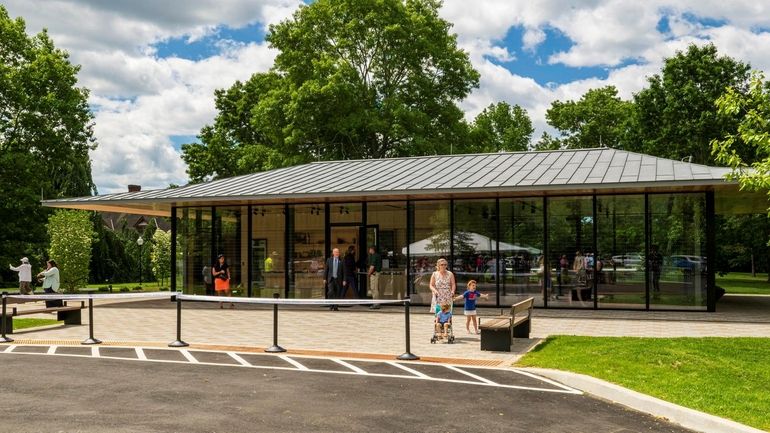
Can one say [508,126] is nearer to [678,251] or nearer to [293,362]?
[678,251]

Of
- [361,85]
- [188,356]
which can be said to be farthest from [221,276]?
[361,85]

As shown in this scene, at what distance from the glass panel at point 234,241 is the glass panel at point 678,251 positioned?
12.2 meters

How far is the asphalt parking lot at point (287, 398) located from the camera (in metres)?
7.29

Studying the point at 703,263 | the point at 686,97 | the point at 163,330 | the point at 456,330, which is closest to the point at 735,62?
the point at 686,97

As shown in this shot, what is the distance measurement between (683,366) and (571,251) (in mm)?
9958

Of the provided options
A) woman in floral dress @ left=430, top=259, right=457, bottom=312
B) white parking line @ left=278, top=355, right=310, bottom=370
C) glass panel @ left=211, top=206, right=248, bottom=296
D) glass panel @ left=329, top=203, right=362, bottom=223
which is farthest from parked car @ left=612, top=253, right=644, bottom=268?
glass panel @ left=211, top=206, right=248, bottom=296

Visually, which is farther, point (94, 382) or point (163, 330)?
point (163, 330)

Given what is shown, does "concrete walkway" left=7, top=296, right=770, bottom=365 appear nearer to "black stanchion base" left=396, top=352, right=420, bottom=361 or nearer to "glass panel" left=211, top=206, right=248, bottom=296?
"black stanchion base" left=396, top=352, right=420, bottom=361

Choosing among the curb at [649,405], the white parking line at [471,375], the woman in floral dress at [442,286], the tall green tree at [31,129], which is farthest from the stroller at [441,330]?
the tall green tree at [31,129]

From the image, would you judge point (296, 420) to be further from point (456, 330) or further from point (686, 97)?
point (686, 97)

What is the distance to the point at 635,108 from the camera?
4341 cm

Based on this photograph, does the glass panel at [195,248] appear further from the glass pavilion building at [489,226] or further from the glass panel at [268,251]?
the glass panel at [268,251]

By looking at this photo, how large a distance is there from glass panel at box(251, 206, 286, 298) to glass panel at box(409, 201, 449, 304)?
4.25 m

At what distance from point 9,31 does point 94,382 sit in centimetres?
3379
